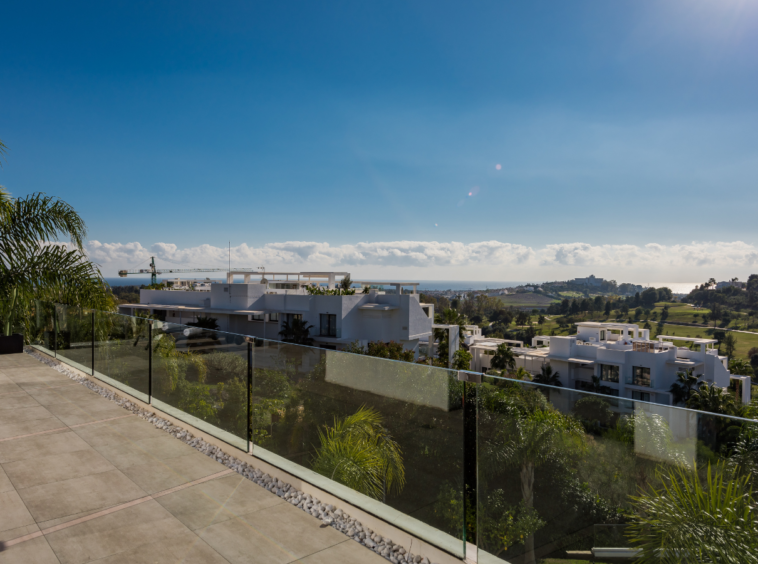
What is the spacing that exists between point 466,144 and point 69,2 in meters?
84.6

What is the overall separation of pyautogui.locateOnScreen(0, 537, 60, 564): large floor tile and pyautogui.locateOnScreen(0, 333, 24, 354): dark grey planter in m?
8.97

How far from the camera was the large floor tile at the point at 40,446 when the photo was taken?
13.5 feet

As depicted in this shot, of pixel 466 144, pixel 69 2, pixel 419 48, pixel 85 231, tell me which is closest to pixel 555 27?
pixel 419 48

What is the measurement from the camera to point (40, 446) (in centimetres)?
433

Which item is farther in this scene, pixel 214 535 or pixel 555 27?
pixel 555 27

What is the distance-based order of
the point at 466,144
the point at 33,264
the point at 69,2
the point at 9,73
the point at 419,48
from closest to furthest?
the point at 33,264 → the point at 69,2 → the point at 9,73 → the point at 419,48 → the point at 466,144

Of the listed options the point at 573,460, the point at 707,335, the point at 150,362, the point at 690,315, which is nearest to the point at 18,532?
the point at 150,362

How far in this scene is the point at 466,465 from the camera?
261cm

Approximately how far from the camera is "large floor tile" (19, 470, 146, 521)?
3159 mm

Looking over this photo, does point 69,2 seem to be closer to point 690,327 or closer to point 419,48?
point 419,48

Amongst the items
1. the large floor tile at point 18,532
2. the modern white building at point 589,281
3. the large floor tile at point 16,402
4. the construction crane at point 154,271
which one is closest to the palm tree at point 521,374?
the large floor tile at point 16,402

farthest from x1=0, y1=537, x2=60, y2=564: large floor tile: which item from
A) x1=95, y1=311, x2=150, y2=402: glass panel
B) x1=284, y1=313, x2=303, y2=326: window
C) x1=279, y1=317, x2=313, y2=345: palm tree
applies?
x1=284, y1=313, x2=303, y2=326: window

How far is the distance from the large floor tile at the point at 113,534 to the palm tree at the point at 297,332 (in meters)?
32.6

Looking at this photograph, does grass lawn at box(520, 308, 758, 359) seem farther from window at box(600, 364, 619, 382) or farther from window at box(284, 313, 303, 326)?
window at box(284, 313, 303, 326)
